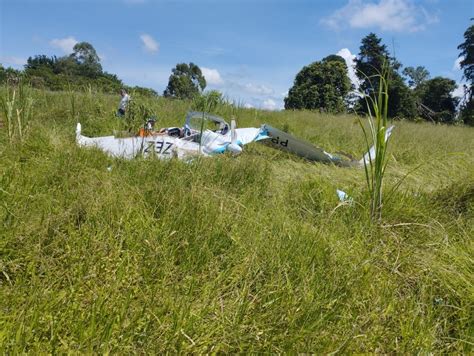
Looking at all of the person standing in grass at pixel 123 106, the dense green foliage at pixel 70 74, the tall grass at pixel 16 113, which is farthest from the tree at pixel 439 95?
the tall grass at pixel 16 113

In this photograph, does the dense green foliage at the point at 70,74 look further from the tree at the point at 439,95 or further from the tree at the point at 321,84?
the tree at the point at 439,95

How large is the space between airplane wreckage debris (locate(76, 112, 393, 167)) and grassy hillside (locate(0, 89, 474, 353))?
1.07 meters

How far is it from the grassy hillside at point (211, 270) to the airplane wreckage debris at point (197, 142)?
3.51 ft

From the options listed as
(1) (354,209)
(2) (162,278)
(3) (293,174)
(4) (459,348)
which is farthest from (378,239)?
(3) (293,174)

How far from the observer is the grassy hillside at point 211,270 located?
140cm

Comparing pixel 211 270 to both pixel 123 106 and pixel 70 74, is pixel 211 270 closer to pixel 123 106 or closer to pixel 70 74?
pixel 123 106

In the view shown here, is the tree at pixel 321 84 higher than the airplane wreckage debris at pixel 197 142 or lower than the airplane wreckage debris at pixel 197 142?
higher

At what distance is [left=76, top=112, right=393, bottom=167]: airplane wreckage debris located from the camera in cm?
411

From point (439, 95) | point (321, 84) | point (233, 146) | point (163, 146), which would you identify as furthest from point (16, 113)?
point (439, 95)

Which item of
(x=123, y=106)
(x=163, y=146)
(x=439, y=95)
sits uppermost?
(x=439, y=95)

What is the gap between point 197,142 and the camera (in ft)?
16.7

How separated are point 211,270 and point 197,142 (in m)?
3.47

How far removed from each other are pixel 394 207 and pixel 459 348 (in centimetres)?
145

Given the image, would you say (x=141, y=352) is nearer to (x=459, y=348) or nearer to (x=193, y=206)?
(x=193, y=206)
